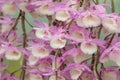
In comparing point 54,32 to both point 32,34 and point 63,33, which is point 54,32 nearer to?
point 63,33

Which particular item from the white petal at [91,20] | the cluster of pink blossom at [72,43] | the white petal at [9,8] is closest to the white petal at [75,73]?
the cluster of pink blossom at [72,43]

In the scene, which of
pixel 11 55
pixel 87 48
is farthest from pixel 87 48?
pixel 11 55

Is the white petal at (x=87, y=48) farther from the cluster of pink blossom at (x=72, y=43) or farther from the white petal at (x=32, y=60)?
the white petal at (x=32, y=60)

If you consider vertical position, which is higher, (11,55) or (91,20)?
(91,20)

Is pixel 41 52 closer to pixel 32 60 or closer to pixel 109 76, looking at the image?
pixel 32 60

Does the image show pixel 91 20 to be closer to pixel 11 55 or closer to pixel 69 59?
pixel 69 59

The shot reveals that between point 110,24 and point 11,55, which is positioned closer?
point 110,24

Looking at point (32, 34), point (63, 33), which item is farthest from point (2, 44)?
point (63, 33)
